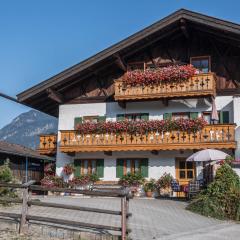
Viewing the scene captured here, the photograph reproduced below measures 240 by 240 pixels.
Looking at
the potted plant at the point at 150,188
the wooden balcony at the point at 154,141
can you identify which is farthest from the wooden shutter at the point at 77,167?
the potted plant at the point at 150,188

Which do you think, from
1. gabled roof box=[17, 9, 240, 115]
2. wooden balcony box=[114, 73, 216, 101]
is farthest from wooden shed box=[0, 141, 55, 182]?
wooden balcony box=[114, 73, 216, 101]

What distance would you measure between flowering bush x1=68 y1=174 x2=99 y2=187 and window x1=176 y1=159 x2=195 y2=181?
4351mm

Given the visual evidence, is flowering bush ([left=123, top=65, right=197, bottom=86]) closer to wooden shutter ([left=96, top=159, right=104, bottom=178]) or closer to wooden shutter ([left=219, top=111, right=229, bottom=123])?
wooden shutter ([left=219, top=111, right=229, bottom=123])

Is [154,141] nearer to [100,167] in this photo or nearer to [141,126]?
[141,126]

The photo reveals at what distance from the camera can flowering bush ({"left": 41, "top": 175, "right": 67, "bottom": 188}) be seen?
24.3 m

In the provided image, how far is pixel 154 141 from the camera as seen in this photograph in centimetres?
2283

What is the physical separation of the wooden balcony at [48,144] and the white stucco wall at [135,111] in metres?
0.77

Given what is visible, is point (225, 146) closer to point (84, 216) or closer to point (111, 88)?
point (111, 88)

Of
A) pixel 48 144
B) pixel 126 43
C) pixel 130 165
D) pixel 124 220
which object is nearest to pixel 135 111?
pixel 130 165

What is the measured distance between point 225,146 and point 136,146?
4.42 meters

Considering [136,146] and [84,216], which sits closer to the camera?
[84,216]

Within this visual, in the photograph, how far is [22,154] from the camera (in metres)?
24.4

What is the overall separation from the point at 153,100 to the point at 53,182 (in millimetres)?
6895

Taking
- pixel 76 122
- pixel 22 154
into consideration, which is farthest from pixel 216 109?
pixel 22 154
